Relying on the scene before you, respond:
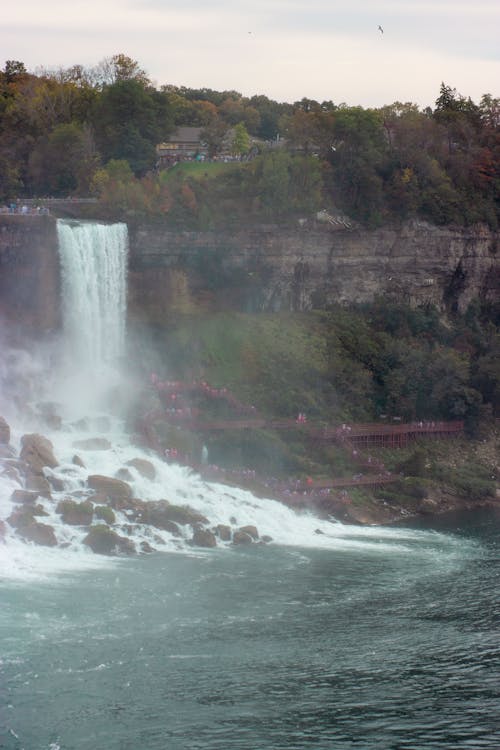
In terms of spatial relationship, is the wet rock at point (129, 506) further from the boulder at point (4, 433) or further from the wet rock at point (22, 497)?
the boulder at point (4, 433)

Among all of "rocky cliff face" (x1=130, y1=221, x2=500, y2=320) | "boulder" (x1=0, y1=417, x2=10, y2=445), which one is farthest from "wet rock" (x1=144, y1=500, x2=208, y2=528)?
"rocky cliff face" (x1=130, y1=221, x2=500, y2=320)

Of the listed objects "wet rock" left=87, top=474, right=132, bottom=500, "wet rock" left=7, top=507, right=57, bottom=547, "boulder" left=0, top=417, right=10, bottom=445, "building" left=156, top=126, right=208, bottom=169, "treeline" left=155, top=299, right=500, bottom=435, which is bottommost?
"wet rock" left=7, top=507, right=57, bottom=547

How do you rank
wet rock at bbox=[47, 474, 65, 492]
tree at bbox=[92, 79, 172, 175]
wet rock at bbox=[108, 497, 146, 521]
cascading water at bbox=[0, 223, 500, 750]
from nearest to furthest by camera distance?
cascading water at bbox=[0, 223, 500, 750] < wet rock at bbox=[108, 497, 146, 521] < wet rock at bbox=[47, 474, 65, 492] < tree at bbox=[92, 79, 172, 175]

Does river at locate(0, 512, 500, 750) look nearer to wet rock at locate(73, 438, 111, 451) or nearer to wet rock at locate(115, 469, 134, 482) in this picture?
wet rock at locate(115, 469, 134, 482)

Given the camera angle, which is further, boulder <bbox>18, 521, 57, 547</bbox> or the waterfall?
the waterfall

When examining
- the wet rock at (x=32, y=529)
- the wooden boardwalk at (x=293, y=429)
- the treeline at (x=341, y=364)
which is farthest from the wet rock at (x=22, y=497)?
the treeline at (x=341, y=364)

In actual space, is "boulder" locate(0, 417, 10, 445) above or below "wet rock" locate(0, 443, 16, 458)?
above

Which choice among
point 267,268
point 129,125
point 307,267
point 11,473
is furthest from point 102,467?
point 129,125
